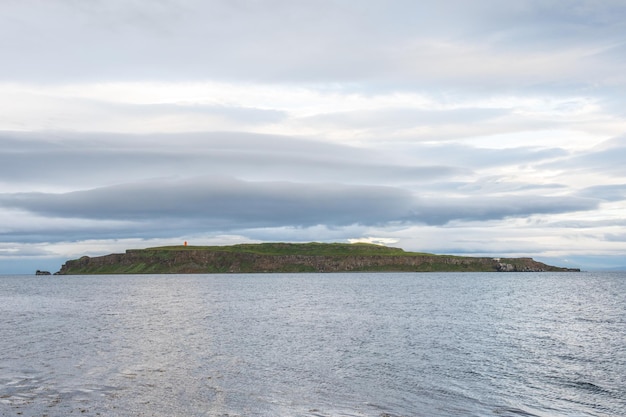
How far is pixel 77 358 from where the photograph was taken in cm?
5288

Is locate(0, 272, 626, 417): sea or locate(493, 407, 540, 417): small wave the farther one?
locate(0, 272, 626, 417): sea

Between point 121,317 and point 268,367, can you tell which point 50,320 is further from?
point 268,367

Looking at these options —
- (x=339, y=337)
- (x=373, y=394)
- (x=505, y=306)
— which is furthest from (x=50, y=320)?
(x=505, y=306)

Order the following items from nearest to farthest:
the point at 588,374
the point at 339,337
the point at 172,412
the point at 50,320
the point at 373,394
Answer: the point at 172,412 → the point at 373,394 → the point at 588,374 → the point at 339,337 → the point at 50,320

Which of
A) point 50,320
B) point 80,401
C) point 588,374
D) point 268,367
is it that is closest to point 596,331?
point 588,374

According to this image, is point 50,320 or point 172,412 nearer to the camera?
point 172,412

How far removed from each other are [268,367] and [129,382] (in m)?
12.4

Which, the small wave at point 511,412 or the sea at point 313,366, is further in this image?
the sea at point 313,366

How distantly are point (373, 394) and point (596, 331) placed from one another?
5090 cm

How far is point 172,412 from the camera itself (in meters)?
33.4

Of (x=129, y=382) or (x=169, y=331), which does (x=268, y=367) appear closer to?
(x=129, y=382)

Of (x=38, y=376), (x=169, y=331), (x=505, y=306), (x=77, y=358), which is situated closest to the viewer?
(x=38, y=376)

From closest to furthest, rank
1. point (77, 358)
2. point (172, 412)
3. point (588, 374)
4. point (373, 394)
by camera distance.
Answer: point (172, 412)
point (373, 394)
point (588, 374)
point (77, 358)

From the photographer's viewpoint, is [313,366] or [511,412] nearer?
[511,412]
